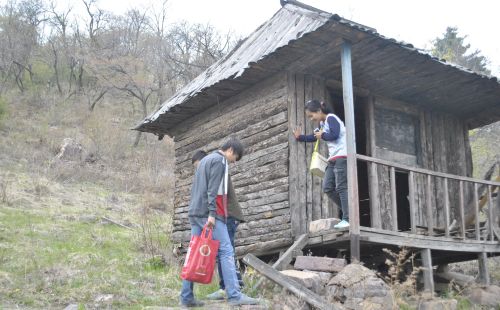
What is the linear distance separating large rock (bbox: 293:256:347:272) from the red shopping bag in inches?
69.7

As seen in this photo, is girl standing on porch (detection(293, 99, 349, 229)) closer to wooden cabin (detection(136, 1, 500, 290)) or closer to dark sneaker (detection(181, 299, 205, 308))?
wooden cabin (detection(136, 1, 500, 290))

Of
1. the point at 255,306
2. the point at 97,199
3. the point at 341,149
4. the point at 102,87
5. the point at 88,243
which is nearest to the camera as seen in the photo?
the point at 255,306

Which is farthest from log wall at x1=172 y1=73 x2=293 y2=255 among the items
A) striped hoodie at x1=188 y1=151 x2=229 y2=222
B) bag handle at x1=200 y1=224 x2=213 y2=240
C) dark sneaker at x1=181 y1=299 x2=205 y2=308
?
bag handle at x1=200 y1=224 x2=213 y2=240

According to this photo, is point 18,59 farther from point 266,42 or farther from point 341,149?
point 341,149

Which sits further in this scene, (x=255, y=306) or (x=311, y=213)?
(x=311, y=213)

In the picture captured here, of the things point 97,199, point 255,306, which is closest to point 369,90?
point 255,306

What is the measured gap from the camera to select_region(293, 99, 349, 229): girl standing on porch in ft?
23.5

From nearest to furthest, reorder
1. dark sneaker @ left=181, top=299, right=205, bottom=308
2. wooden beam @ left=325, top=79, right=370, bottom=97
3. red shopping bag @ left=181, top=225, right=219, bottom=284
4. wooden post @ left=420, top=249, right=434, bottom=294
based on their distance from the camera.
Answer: red shopping bag @ left=181, top=225, right=219, bottom=284 → dark sneaker @ left=181, top=299, right=205, bottom=308 → wooden post @ left=420, top=249, right=434, bottom=294 → wooden beam @ left=325, top=79, right=370, bottom=97

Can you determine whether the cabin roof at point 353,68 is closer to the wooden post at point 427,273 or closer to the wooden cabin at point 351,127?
the wooden cabin at point 351,127

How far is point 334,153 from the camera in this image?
7324mm

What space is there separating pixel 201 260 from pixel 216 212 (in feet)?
1.83

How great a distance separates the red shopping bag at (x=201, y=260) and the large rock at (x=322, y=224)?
2.39 meters

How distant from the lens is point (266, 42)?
9273 mm

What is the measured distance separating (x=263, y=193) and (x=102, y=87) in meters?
30.8
